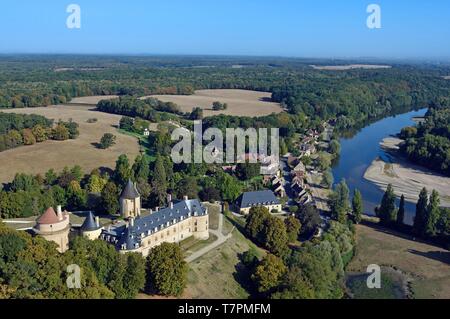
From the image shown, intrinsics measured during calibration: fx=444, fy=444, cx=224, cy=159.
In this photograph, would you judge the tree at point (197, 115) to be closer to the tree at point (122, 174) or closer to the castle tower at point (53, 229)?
the tree at point (122, 174)

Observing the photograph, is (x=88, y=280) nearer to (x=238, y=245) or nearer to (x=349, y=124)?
(x=238, y=245)

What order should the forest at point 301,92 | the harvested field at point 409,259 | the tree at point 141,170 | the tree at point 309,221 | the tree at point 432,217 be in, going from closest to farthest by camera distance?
the harvested field at point 409,259 → the tree at point 432,217 → the tree at point 309,221 → the tree at point 141,170 → the forest at point 301,92

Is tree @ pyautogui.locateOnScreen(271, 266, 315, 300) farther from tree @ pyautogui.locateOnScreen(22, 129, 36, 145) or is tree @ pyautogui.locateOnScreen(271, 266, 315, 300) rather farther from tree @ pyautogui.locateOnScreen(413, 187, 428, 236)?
tree @ pyautogui.locateOnScreen(22, 129, 36, 145)

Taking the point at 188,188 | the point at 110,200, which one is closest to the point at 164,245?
the point at 110,200

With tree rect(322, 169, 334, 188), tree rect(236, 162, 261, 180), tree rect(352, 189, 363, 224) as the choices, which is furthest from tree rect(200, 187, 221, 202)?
tree rect(322, 169, 334, 188)

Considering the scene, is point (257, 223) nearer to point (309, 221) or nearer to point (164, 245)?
point (309, 221)

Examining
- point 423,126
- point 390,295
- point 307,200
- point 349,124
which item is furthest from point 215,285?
point 349,124

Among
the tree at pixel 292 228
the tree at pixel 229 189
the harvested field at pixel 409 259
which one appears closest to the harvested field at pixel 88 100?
the tree at pixel 229 189
